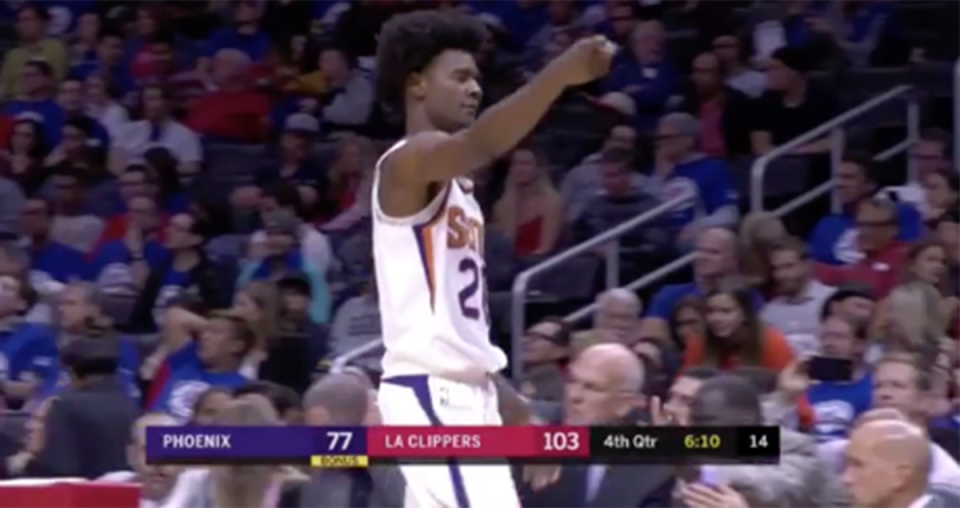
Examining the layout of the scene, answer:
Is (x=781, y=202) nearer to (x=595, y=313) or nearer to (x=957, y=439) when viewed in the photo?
(x=595, y=313)

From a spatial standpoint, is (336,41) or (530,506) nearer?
(530,506)

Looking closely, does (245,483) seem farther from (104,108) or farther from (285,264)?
(104,108)

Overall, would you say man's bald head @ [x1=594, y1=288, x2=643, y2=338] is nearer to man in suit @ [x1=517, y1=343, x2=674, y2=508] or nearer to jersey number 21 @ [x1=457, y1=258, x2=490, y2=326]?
man in suit @ [x1=517, y1=343, x2=674, y2=508]

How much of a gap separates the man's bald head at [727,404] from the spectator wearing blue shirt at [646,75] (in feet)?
19.1

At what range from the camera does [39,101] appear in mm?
14430

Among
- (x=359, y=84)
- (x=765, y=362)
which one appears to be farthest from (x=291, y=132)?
(x=765, y=362)

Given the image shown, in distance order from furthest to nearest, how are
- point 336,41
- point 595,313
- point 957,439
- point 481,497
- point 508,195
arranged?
point 336,41 → point 508,195 → point 595,313 → point 957,439 → point 481,497

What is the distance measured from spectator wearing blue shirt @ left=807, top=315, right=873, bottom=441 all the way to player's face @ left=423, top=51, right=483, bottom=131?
2.86 meters

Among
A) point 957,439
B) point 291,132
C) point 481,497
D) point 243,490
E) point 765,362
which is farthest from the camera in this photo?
point 291,132

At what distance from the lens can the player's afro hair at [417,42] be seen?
5711 millimetres

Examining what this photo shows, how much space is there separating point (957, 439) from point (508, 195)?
4263 millimetres

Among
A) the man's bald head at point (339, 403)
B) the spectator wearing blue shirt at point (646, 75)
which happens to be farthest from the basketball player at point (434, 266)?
the spectator wearing blue shirt at point (646, 75)

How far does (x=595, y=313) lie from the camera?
10.6 metres

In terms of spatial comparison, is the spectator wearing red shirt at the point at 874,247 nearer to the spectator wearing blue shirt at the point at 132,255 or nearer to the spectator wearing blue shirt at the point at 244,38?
the spectator wearing blue shirt at the point at 132,255
